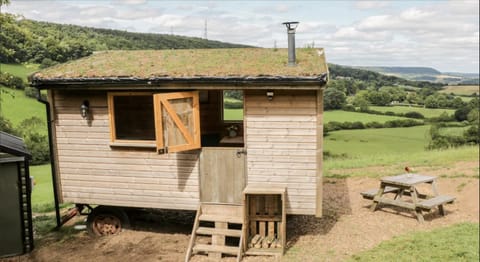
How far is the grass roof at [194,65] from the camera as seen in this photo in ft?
26.0

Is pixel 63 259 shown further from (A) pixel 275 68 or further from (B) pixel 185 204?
(A) pixel 275 68

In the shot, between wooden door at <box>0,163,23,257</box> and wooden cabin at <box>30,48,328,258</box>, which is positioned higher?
wooden cabin at <box>30,48,328,258</box>

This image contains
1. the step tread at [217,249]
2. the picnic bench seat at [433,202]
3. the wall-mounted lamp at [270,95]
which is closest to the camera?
the wall-mounted lamp at [270,95]

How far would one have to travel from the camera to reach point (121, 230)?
965cm

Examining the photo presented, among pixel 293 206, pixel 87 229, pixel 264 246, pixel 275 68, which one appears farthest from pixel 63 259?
pixel 275 68

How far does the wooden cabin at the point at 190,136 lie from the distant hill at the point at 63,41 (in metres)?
5.74

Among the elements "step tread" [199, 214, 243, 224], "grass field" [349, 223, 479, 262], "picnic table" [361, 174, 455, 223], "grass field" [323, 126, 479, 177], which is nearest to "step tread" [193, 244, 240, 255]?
"step tread" [199, 214, 243, 224]

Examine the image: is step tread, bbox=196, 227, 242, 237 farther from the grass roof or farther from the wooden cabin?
the grass roof

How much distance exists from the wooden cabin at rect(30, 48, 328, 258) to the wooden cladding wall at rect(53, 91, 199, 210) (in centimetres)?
2

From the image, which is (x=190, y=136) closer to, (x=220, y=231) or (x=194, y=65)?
(x=194, y=65)

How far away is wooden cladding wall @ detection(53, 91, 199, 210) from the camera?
8.69 meters

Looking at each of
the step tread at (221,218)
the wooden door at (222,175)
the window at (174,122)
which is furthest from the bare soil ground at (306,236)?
the window at (174,122)

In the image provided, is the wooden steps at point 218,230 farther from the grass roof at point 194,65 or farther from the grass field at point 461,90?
the grass field at point 461,90

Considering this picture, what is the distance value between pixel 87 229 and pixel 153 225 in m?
1.57
